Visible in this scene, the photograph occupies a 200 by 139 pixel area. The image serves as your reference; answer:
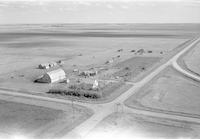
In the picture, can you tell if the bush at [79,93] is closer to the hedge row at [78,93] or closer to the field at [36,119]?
the hedge row at [78,93]

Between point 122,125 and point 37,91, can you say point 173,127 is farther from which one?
point 37,91

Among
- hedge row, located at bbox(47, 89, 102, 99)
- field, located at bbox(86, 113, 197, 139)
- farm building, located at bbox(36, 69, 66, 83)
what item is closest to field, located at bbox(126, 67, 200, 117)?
field, located at bbox(86, 113, 197, 139)

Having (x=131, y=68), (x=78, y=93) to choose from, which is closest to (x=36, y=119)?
(x=78, y=93)

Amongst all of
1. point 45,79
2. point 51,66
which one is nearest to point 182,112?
point 45,79

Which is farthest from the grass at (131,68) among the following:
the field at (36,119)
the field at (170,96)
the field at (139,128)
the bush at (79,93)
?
the field at (36,119)

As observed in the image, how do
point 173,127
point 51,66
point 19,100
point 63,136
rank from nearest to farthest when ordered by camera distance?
point 63,136
point 173,127
point 19,100
point 51,66

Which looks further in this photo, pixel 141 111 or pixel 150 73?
pixel 150 73

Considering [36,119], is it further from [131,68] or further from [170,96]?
[131,68]
